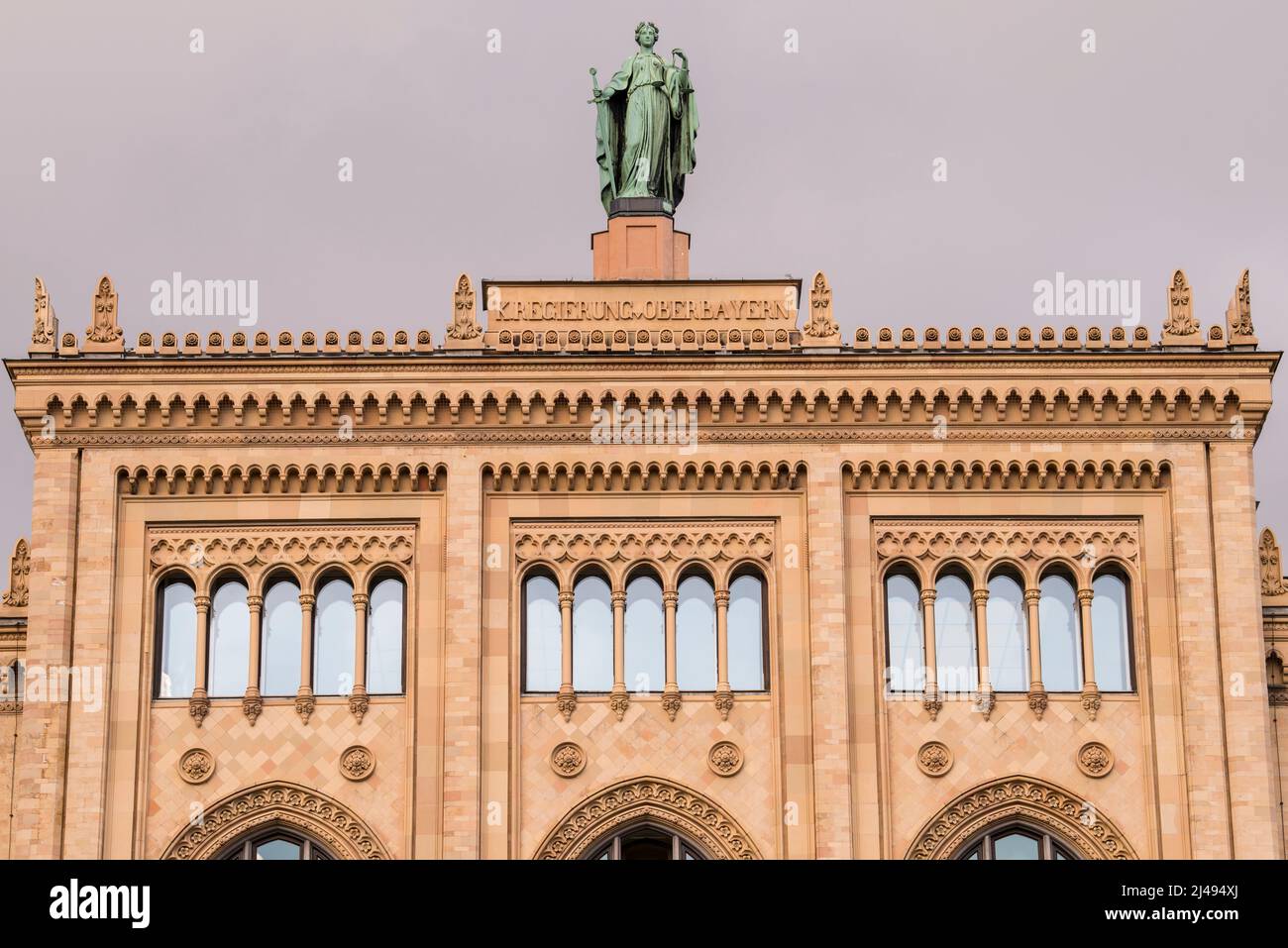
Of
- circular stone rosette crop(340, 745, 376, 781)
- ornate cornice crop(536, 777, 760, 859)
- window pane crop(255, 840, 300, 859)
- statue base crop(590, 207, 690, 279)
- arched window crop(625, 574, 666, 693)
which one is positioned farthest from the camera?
statue base crop(590, 207, 690, 279)

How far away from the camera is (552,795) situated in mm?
47875

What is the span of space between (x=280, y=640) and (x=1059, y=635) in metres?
13.4

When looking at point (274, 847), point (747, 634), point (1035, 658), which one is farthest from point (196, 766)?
point (1035, 658)

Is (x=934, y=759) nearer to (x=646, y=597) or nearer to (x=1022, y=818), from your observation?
(x=1022, y=818)

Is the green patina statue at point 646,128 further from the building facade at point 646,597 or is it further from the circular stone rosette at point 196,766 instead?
the circular stone rosette at point 196,766

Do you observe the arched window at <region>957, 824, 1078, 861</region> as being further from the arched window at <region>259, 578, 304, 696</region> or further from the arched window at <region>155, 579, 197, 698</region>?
the arched window at <region>155, 579, 197, 698</region>

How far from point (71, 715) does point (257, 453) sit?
5.51 metres

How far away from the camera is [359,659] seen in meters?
48.5

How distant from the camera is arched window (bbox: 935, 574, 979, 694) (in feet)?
159

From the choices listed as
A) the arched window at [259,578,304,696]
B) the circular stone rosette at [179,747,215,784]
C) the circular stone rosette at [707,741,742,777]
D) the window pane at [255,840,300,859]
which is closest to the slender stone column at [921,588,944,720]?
the circular stone rosette at [707,741,742,777]

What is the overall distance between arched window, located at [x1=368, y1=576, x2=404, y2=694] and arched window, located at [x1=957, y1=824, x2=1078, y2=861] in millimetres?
10078

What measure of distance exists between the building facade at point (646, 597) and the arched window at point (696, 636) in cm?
9

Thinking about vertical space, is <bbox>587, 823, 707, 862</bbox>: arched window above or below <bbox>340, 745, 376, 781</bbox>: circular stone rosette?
below

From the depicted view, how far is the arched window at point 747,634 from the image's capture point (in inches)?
1921
